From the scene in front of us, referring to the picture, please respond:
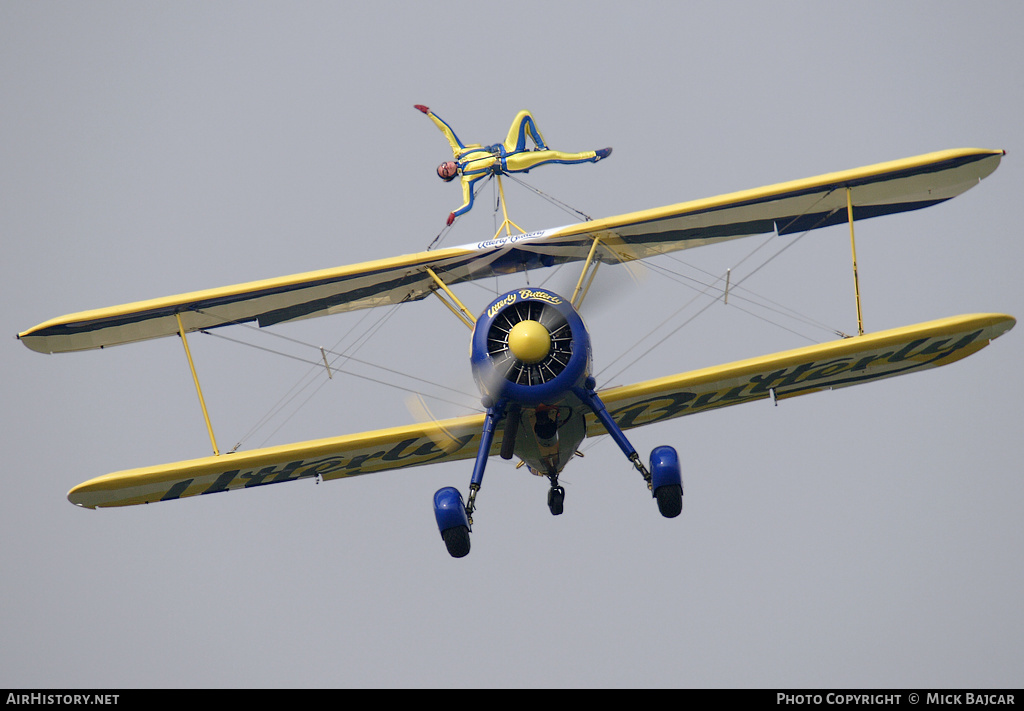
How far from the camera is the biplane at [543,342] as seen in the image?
56.9 feet

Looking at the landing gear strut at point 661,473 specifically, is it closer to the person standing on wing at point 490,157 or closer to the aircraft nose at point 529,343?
the aircraft nose at point 529,343

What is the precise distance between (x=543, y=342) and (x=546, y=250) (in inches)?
111

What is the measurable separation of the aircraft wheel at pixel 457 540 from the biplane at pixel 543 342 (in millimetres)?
15

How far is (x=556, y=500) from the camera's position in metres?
18.9

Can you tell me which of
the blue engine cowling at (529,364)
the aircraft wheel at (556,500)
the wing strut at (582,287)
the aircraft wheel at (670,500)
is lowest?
the aircraft wheel at (670,500)

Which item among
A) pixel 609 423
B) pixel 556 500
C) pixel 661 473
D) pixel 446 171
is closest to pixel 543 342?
pixel 609 423

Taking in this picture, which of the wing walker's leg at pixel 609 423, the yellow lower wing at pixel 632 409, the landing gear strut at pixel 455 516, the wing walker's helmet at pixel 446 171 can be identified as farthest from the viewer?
the wing walker's helmet at pixel 446 171

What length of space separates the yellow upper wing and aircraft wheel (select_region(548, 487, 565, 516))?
2.93 m

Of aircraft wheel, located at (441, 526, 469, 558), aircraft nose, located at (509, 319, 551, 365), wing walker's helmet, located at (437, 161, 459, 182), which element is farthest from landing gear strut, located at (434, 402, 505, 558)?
wing walker's helmet, located at (437, 161, 459, 182)

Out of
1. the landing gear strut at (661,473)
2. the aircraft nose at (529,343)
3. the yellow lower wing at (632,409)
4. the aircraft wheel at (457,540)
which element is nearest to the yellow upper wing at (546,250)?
the yellow lower wing at (632,409)

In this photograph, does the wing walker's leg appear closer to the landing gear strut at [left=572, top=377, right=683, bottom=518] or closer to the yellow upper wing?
the landing gear strut at [left=572, top=377, right=683, bottom=518]
